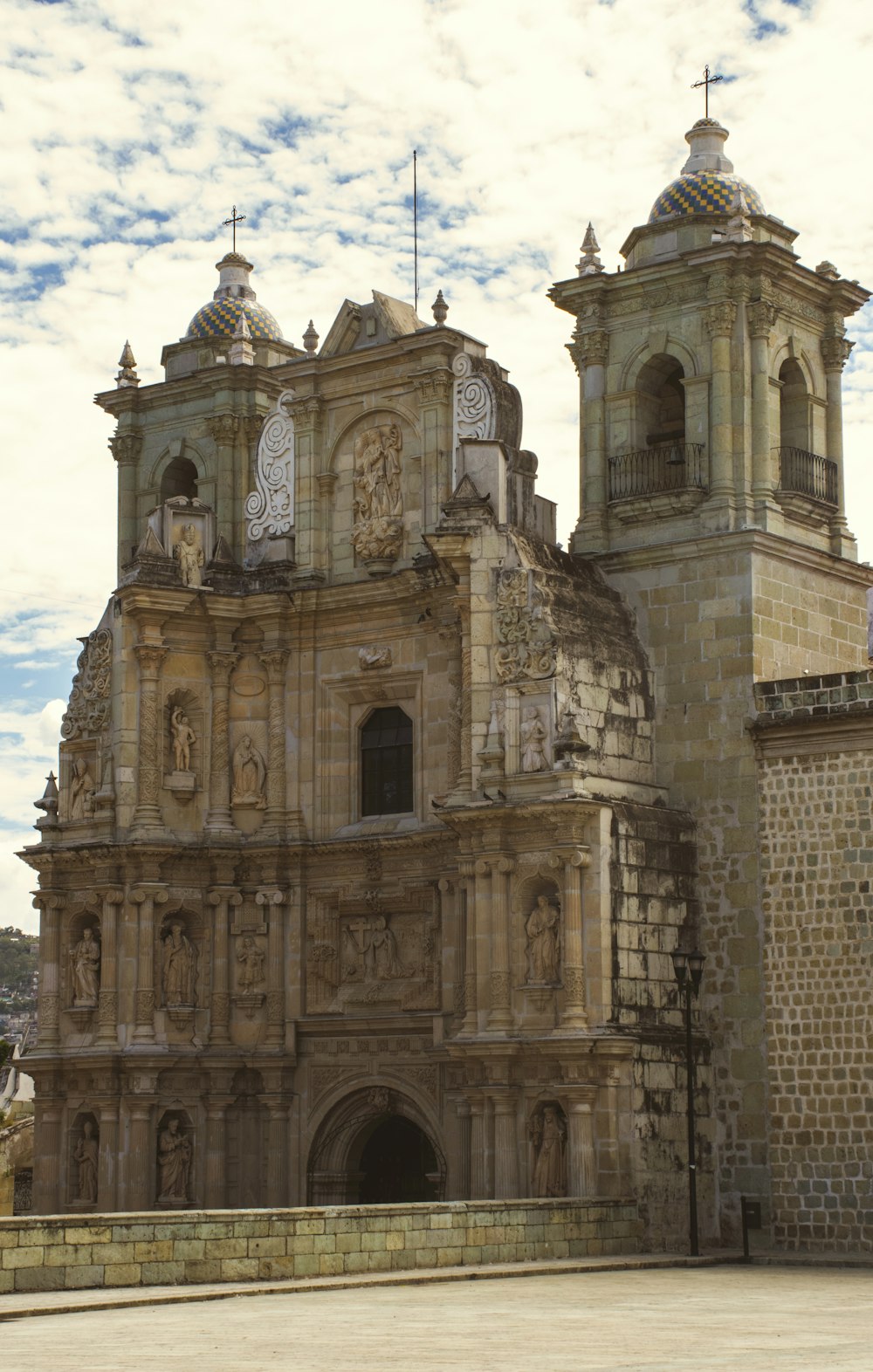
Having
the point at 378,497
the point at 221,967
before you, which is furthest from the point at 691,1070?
the point at 378,497

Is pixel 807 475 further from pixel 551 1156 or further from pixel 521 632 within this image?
pixel 551 1156

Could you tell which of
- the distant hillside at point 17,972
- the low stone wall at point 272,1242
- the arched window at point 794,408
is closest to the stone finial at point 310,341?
the arched window at point 794,408

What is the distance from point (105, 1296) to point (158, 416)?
2271 cm

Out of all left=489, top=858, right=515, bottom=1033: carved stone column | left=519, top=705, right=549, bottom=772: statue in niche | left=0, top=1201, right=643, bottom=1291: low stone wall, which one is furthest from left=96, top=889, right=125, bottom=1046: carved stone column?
left=0, top=1201, right=643, bottom=1291: low stone wall

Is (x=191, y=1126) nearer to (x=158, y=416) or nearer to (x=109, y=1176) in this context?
(x=109, y=1176)

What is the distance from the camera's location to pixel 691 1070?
1101 inches

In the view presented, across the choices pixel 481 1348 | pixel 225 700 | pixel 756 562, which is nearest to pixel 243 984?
pixel 225 700

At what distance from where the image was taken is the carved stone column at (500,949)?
97.7 ft

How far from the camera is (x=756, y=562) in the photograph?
104 feet

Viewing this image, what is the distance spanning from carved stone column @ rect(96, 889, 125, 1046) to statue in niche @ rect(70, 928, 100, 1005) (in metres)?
0.36

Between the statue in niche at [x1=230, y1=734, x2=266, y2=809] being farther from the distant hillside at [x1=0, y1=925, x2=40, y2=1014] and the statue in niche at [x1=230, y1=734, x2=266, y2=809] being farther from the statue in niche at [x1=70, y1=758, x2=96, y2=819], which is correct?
the distant hillside at [x1=0, y1=925, x2=40, y2=1014]

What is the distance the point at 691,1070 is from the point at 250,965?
866 centimetres

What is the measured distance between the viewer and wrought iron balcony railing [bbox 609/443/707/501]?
33000mm

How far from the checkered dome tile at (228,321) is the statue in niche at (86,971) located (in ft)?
37.4
